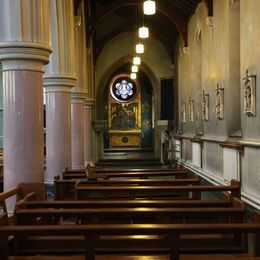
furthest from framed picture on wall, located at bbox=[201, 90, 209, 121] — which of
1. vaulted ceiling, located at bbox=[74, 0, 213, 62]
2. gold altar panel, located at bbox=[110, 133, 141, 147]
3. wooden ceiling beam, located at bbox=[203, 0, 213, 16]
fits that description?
gold altar panel, located at bbox=[110, 133, 141, 147]

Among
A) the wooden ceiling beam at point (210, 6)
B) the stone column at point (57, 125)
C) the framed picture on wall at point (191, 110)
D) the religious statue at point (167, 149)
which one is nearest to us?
the stone column at point (57, 125)

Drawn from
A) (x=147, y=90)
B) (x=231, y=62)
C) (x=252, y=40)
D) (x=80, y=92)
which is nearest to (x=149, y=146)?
(x=147, y=90)

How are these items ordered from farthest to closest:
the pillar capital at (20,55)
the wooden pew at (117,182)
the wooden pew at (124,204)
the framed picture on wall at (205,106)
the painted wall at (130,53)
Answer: the painted wall at (130,53) < the framed picture on wall at (205,106) < the wooden pew at (117,182) < the pillar capital at (20,55) < the wooden pew at (124,204)

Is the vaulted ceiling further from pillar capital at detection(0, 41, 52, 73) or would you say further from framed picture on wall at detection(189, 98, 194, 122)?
pillar capital at detection(0, 41, 52, 73)

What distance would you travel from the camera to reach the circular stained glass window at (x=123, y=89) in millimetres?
31797

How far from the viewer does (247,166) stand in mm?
8672

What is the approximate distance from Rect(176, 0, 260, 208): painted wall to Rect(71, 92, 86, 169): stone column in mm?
3436

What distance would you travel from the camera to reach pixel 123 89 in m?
31.9

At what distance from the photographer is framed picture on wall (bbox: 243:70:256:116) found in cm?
804

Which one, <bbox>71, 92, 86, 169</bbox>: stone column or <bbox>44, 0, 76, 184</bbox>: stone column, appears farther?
<bbox>71, 92, 86, 169</bbox>: stone column

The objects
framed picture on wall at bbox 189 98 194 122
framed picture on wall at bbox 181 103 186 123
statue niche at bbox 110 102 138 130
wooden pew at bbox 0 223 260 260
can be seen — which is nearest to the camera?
wooden pew at bbox 0 223 260 260

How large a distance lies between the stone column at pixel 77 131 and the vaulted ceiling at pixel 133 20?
4.86 m

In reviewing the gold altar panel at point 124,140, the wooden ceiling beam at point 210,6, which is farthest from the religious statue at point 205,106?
the gold altar panel at point 124,140

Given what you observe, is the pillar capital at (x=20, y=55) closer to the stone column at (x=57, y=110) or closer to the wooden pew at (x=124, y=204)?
the wooden pew at (x=124, y=204)
